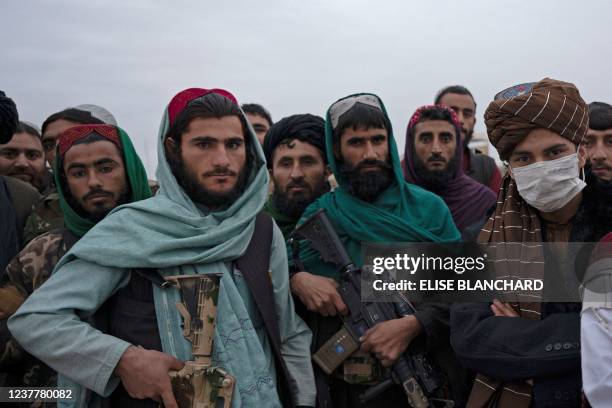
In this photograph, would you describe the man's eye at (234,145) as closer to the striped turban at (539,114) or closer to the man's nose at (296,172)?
the man's nose at (296,172)

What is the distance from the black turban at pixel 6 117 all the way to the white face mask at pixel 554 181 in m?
3.11

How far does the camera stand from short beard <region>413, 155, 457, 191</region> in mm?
4262

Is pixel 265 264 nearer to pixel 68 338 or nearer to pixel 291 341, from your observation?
pixel 291 341

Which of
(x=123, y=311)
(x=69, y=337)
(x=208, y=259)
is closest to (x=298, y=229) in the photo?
(x=208, y=259)

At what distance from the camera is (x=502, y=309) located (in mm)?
2240

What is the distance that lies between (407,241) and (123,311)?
1528 mm

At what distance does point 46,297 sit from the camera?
6.77ft

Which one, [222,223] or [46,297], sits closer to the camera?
[46,297]

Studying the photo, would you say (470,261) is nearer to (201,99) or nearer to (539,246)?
(539,246)

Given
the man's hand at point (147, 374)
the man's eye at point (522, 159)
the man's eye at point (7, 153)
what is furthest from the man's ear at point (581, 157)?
the man's eye at point (7, 153)

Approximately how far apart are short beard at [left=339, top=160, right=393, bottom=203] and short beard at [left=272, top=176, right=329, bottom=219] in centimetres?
35

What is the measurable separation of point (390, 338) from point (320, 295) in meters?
0.40

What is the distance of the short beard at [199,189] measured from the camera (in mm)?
2477

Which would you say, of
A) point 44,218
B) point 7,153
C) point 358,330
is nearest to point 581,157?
point 358,330
